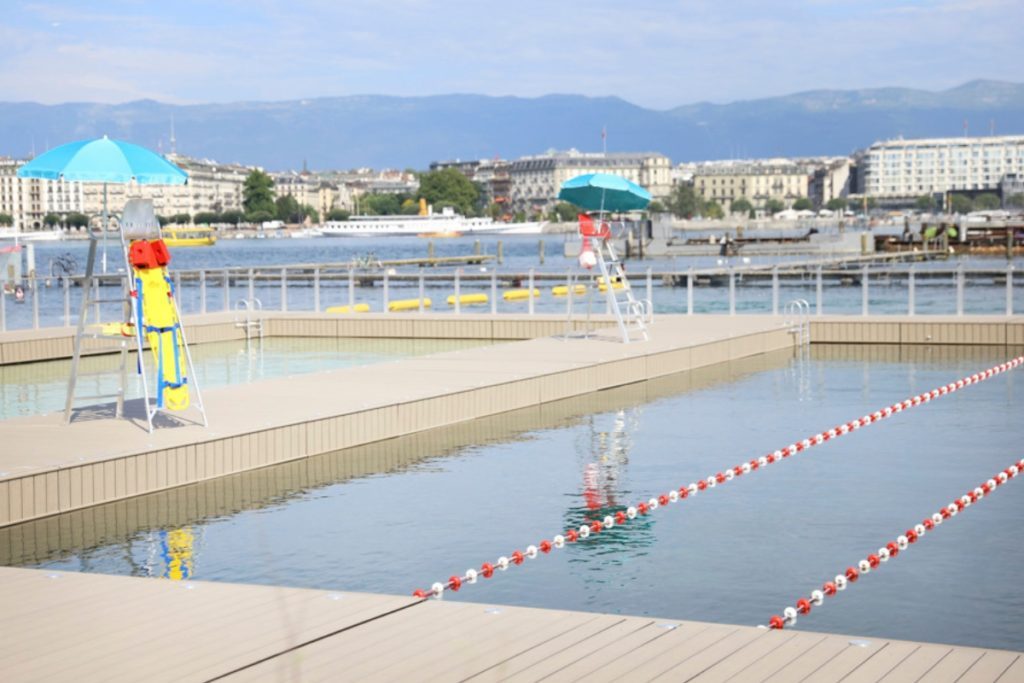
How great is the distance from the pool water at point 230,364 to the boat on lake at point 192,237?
127 m

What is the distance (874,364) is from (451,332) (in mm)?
7227

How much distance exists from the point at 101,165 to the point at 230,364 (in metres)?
8.44

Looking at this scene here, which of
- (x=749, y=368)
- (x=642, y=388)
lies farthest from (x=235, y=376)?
(x=749, y=368)

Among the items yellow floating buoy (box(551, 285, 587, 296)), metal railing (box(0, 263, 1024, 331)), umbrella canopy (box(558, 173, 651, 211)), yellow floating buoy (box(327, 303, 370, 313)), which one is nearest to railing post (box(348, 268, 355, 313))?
yellow floating buoy (box(327, 303, 370, 313))

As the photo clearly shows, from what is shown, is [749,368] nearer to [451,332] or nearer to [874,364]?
[874,364]

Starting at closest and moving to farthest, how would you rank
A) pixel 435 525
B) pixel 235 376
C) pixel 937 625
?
pixel 937 625
pixel 435 525
pixel 235 376

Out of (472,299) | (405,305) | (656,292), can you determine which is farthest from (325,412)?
(656,292)

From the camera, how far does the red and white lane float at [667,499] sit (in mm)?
8735

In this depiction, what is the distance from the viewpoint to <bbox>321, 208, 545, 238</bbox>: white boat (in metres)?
175

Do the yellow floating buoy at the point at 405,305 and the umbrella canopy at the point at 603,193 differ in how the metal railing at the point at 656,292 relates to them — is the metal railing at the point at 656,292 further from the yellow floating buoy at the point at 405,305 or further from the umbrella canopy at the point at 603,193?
the umbrella canopy at the point at 603,193

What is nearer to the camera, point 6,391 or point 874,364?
point 6,391

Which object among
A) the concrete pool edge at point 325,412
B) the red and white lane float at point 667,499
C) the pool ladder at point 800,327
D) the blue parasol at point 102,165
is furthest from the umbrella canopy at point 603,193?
the blue parasol at point 102,165

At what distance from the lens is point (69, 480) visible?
10.7 meters

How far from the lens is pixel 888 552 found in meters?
9.33
